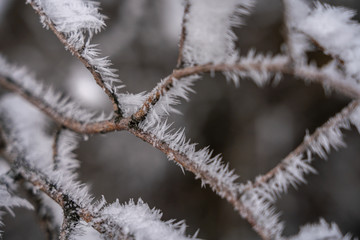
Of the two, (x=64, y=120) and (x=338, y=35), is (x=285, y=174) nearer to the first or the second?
(x=338, y=35)

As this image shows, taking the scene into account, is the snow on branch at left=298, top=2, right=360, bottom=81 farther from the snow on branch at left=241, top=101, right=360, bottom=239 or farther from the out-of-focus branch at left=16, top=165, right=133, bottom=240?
the out-of-focus branch at left=16, top=165, right=133, bottom=240

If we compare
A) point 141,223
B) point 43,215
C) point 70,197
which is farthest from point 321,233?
point 43,215

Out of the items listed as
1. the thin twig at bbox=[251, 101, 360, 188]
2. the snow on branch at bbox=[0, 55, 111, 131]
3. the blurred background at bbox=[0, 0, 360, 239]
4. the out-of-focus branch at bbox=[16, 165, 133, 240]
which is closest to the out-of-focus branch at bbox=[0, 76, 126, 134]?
the snow on branch at bbox=[0, 55, 111, 131]

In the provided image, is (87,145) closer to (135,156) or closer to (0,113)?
(135,156)

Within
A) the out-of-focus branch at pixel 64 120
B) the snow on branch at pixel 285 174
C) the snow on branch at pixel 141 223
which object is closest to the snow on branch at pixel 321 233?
the snow on branch at pixel 285 174

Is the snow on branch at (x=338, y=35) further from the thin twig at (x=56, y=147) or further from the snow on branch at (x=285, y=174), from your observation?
the thin twig at (x=56, y=147)
